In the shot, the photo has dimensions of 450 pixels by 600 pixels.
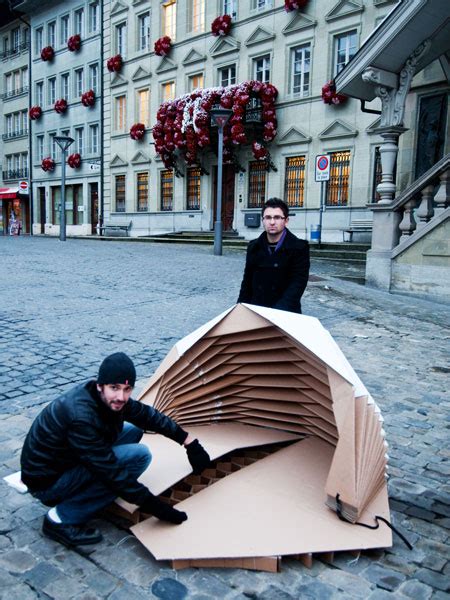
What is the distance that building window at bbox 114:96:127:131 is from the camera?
31000 millimetres

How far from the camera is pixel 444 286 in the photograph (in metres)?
10.5

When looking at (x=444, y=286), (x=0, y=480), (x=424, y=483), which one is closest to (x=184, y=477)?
(x=0, y=480)

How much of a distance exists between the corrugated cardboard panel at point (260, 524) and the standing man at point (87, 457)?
0.39 feet

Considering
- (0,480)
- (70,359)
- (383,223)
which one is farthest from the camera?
(383,223)

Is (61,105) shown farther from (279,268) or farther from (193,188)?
(279,268)

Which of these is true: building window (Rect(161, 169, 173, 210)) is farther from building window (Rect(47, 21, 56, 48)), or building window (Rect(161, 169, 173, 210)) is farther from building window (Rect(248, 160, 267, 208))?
building window (Rect(47, 21, 56, 48))

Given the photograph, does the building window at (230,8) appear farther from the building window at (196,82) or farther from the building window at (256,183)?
the building window at (256,183)

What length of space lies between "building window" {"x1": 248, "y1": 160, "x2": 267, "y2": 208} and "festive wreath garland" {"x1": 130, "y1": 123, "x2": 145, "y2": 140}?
769 cm

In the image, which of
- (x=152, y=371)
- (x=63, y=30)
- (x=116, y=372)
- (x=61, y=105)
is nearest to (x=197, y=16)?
(x=61, y=105)

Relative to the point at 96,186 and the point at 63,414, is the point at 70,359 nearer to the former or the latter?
the point at 63,414

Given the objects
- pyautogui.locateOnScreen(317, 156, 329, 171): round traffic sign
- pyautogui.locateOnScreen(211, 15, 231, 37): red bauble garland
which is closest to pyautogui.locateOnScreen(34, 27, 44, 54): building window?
pyautogui.locateOnScreen(211, 15, 231, 37): red bauble garland

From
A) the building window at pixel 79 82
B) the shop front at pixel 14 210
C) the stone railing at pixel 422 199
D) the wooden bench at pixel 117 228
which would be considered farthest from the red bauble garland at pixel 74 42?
the stone railing at pixel 422 199

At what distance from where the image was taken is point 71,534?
2770 millimetres

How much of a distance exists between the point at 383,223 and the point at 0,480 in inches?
370
